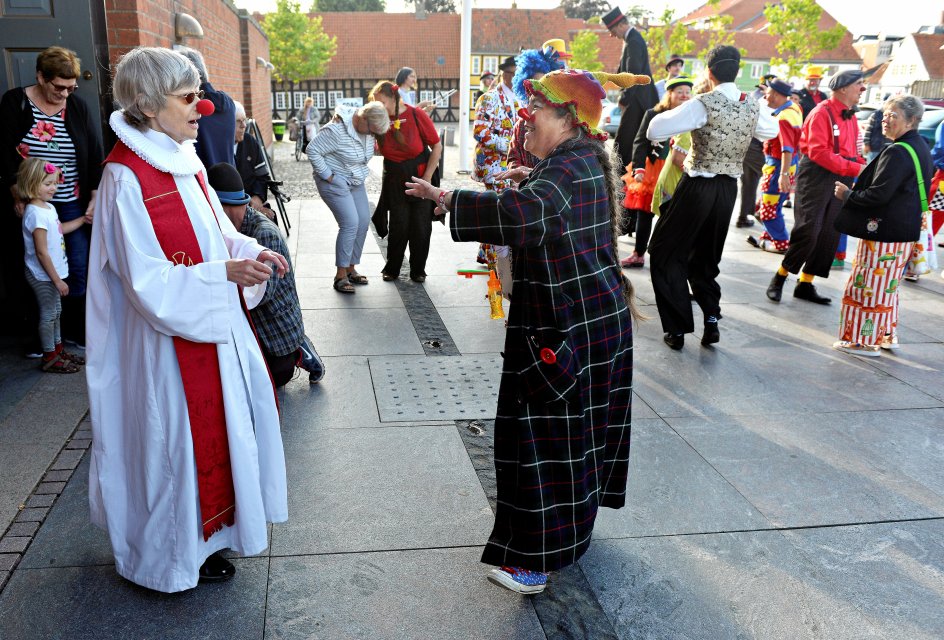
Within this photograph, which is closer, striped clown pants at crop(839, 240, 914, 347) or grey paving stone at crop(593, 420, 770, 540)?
grey paving stone at crop(593, 420, 770, 540)

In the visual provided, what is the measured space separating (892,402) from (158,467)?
174 inches

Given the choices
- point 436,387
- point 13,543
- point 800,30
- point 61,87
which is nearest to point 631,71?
point 436,387

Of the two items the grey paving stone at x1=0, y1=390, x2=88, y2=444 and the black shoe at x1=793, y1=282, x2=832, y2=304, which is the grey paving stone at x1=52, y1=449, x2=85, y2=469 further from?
the black shoe at x1=793, y1=282, x2=832, y2=304

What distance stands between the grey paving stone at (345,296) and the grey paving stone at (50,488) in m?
3.20

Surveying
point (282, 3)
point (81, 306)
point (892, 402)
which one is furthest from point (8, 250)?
point (282, 3)

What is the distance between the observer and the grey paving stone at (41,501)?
3.43 meters

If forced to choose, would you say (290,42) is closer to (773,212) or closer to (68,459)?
(773,212)

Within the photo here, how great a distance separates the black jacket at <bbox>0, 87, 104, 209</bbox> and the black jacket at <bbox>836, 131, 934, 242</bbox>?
5.25 m

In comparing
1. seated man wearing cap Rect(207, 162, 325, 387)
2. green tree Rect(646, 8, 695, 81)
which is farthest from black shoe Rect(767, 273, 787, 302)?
green tree Rect(646, 8, 695, 81)

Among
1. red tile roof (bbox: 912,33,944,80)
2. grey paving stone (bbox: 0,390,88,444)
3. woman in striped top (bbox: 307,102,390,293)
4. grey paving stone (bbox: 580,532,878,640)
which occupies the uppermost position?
red tile roof (bbox: 912,33,944,80)

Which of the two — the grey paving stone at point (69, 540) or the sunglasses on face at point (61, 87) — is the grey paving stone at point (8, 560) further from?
the sunglasses on face at point (61, 87)

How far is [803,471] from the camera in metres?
3.99

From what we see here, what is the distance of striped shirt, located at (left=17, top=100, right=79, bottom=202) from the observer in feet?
16.3

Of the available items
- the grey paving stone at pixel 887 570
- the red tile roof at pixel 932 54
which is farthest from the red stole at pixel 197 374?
the red tile roof at pixel 932 54
